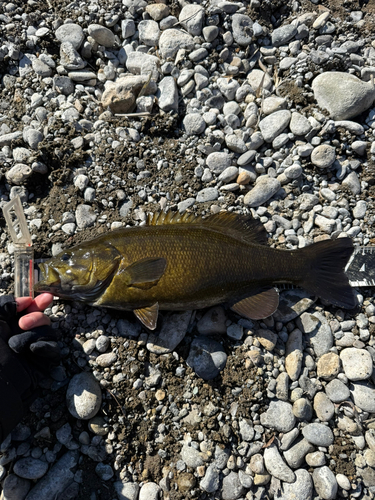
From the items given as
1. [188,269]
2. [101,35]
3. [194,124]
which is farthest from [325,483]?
[101,35]

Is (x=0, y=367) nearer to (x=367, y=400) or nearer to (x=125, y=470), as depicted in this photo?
(x=125, y=470)

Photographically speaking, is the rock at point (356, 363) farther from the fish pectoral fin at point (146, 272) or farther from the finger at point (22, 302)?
the finger at point (22, 302)

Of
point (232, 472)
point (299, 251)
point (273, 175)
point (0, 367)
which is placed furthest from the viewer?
point (273, 175)

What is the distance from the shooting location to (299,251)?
13.1 ft

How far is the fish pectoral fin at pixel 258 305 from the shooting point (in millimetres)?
3889

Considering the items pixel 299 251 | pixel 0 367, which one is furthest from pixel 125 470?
pixel 299 251

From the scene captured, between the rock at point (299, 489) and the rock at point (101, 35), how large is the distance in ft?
18.9

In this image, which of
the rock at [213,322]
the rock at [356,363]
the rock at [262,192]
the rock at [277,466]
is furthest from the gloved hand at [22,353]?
the rock at [356,363]

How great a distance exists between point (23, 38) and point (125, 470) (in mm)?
5552

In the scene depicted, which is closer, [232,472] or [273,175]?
[232,472]

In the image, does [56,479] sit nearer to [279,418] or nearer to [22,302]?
[22,302]

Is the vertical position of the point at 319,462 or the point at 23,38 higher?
the point at 23,38

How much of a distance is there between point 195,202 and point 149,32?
2522mm

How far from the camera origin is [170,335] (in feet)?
12.9
